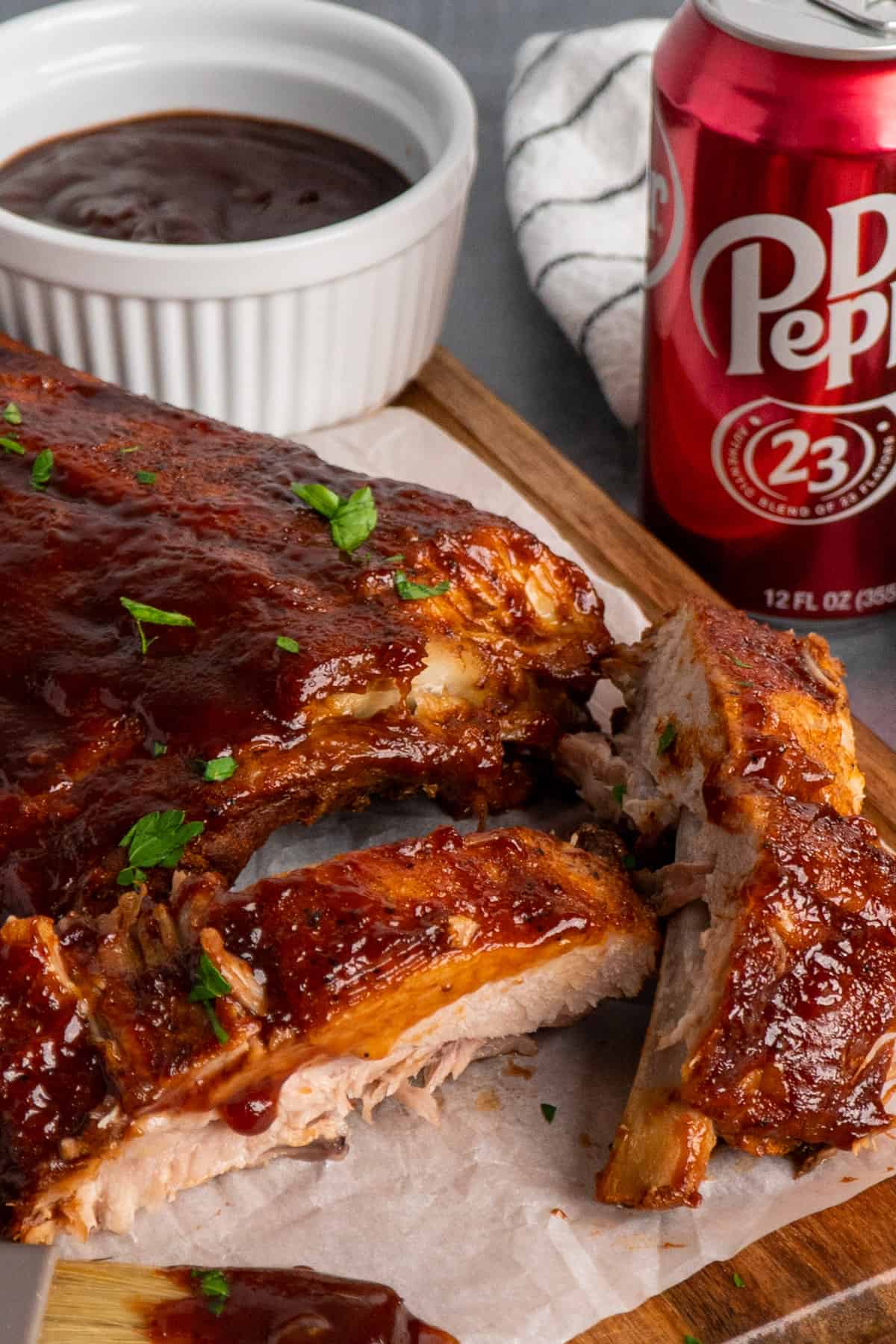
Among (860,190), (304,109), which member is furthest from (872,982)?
(304,109)

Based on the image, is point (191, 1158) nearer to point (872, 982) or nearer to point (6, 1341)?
point (6, 1341)

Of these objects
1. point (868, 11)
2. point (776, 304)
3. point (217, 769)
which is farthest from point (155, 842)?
point (868, 11)

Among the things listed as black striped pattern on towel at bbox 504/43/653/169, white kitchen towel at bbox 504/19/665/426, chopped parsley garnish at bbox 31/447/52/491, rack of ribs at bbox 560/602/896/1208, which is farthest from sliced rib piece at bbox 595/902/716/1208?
black striped pattern on towel at bbox 504/43/653/169

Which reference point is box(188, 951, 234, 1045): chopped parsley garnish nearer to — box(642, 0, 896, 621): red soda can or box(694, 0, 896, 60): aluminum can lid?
box(642, 0, 896, 621): red soda can

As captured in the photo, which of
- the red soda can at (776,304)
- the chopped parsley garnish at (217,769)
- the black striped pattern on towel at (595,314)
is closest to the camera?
the chopped parsley garnish at (217,769)

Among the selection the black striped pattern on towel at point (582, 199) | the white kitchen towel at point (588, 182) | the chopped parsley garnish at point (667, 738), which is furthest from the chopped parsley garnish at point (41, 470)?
the black striped pattern on towel at point (582, 199)

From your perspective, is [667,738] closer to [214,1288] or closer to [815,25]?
[214,1288]

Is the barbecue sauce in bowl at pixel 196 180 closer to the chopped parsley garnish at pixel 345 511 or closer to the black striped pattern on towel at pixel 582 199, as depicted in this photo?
the black striped pattern on towel at pixel 582 199
